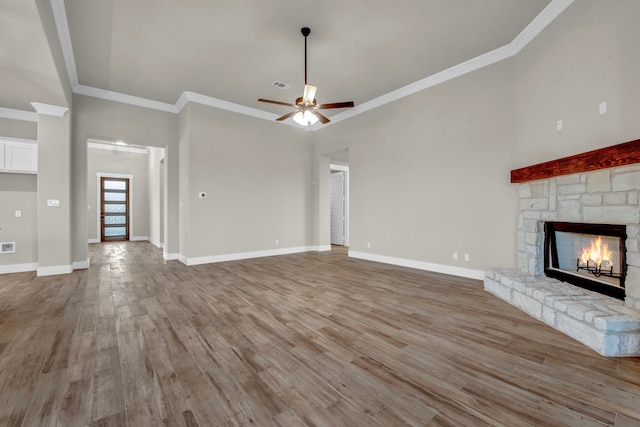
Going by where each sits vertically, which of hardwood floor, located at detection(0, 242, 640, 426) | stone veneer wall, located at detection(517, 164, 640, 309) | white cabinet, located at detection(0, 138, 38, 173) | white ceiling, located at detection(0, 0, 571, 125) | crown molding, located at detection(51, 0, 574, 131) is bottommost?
hardwood floor, located at detection(0, 242, 640, 426)

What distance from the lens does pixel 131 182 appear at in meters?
9.71

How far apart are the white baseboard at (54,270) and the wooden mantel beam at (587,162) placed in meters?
7.17

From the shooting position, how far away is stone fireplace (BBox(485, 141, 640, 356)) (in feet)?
6.77

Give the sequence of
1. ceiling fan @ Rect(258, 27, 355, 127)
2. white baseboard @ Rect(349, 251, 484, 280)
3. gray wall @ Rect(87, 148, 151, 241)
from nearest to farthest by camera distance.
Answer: ceiling fan @ Rect(258, 27, 355, 127) → white baseboard @ Rect(349, 251, 484, 280) → gray wall @ Rect(87, 148, 151, 241)

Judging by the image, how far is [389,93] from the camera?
5309mm

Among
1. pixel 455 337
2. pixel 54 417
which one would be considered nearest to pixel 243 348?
pixel 54 417

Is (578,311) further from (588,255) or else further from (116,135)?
(116,135)

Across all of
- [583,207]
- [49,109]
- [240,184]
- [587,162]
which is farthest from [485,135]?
[49,109]

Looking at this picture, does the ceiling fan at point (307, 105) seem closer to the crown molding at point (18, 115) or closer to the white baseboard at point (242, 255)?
the white baseboard at point (242, 255)

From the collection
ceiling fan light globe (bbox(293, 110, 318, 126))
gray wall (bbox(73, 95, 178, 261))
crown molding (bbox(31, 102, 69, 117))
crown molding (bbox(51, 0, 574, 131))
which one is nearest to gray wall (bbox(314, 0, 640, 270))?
crown molding (bbox(51, 0, 574, 131))

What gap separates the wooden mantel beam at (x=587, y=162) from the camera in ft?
7.18

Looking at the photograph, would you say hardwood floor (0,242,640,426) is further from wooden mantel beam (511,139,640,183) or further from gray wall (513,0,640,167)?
gray wall (513,0,640,167)

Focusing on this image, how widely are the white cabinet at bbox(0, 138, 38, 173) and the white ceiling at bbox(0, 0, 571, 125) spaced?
1.99 feet

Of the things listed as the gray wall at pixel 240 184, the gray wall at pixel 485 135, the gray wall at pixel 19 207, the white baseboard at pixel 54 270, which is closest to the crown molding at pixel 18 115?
the gray wall at pixel 19 207
